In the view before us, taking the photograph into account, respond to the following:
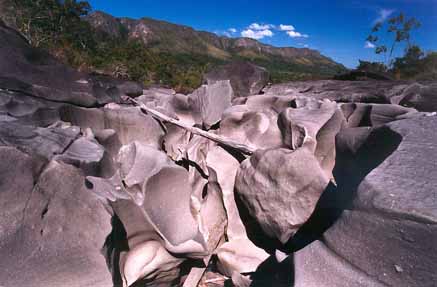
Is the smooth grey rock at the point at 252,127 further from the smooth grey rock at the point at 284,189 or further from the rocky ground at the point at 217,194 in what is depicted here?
the smooth grey rock at the point at 284,189

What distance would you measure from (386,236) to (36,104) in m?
2.47

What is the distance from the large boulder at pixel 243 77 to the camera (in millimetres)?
4344

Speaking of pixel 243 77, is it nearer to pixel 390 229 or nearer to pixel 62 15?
pixel 390 229

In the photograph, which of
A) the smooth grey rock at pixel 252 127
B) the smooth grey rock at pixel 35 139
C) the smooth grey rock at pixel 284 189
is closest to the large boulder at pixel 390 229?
the smooth grey rock at pixel 284 189

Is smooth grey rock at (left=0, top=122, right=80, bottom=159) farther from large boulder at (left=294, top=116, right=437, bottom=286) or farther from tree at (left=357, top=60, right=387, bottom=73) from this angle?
tree at (left=357, top=60, right=387, bottom=73)

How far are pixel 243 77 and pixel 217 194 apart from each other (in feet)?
9.21

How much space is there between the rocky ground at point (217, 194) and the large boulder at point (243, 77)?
1653 mm

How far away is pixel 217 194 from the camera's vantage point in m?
2.12

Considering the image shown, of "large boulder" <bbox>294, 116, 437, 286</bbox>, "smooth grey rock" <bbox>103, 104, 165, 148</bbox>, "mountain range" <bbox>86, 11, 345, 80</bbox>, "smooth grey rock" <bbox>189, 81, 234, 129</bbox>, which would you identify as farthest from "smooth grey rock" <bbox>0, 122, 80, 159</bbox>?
"mountain range" <bbox>86, 11, 345, 80</bbox>

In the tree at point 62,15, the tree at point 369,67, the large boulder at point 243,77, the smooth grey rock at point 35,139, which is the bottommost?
the smooth grey rock at point 35,139

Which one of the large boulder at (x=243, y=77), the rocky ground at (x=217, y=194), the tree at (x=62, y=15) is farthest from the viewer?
the tree at (x=62, y=15)

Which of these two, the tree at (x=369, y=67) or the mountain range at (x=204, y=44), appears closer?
the tree at (x=369, y=67)

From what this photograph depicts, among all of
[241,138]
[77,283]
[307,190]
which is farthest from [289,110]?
[77,283]

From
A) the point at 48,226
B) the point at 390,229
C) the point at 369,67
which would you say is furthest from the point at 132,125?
the point at 369,67
